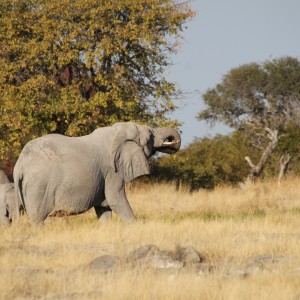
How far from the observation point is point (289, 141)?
41969 millimetres

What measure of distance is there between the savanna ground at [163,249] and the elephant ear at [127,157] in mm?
931

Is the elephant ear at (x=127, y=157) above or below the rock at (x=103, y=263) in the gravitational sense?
above

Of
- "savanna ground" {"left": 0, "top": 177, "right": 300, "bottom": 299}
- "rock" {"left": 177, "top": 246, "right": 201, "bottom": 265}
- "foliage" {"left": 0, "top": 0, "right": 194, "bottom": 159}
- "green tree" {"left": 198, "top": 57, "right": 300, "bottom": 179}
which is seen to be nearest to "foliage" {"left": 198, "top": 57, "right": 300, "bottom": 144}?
"green tree" {"left": 198, "top": 57, "right": 300, "bottom": 179}

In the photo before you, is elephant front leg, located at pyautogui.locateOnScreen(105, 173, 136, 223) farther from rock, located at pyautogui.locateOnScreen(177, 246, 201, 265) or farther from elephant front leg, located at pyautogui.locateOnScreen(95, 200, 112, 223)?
rock, located at pyautogui.locateOnScreen(177, 246, 201, 265)

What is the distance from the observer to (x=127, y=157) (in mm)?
17094

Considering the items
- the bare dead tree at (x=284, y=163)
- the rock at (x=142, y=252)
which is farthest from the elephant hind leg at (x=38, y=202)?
the bare dead tree at (x=284, y=163)

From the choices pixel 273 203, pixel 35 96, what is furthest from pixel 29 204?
pixel 35 96

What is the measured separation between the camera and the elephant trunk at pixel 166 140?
18.0 meters

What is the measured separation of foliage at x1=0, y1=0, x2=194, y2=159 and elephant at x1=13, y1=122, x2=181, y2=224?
1017cm

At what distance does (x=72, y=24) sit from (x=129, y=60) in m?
2.07

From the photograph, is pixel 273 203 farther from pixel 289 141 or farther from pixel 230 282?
pixel 289 141

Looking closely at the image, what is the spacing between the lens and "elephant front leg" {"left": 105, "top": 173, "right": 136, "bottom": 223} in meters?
16.7

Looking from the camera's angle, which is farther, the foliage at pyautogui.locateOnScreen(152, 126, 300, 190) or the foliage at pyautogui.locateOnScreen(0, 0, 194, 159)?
the foliage at pyautogui.locateOnScreen(152, 126, 300, 190)

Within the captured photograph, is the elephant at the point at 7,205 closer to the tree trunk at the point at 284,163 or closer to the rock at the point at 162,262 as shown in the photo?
the rock at the point at 162,262
